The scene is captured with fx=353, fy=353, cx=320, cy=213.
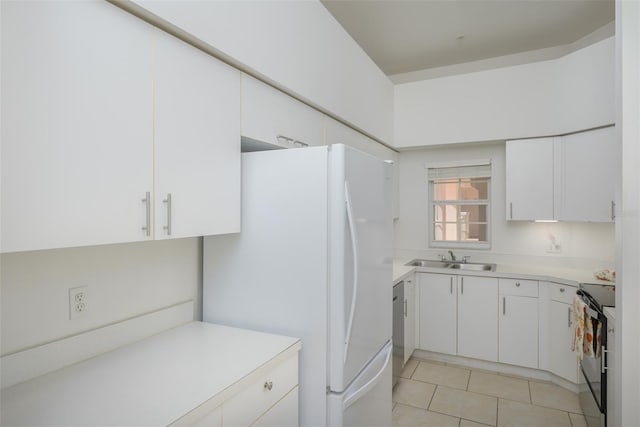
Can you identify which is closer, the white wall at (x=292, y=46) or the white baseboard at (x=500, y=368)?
the white wall at (x=292, y=46)

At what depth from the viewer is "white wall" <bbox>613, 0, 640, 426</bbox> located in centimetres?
153

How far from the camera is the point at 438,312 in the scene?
11.2ft

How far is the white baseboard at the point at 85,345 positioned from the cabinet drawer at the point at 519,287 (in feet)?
8.90

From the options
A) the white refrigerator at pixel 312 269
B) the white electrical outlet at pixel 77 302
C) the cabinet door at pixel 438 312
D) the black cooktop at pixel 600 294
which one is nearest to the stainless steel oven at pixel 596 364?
the black cooktop at pixel 600 294

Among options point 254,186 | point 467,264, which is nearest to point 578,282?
point 467,264

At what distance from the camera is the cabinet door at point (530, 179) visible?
312 centimetres

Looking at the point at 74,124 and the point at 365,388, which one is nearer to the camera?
the point at 74,124

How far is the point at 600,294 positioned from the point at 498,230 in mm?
1464

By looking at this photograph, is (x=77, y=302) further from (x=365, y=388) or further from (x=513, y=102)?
(x=513, y=102)

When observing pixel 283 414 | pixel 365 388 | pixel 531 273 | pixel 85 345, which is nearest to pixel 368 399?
pixel 365 388

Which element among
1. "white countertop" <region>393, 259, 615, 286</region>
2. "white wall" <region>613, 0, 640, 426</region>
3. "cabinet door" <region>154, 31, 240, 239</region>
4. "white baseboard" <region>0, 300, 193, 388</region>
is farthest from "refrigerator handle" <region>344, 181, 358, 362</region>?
"white countertop" <region>393, 259, 615, 286</region>

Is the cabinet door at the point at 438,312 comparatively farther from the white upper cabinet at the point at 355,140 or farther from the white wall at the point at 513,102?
the white wall at the point at 513,102

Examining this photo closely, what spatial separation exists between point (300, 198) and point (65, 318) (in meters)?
1.00

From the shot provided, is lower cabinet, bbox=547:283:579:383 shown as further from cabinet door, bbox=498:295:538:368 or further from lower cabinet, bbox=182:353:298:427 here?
lower cabinet, bbox=182:353:298:427
